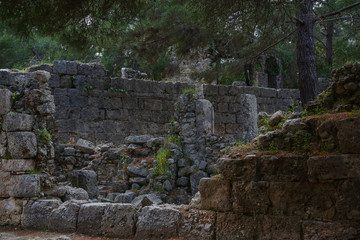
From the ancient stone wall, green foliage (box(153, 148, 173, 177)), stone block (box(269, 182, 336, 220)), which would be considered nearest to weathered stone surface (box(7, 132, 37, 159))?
green foliage (box(153, 148, 173, 177))

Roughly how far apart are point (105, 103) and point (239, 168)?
9692 millimetres

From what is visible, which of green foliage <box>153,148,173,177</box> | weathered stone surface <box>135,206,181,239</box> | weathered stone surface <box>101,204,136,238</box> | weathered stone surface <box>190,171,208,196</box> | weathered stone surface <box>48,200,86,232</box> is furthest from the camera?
weathered stone surface <box>190,171,208,196</box>

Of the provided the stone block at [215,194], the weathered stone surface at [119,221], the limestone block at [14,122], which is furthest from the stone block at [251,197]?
the limestone block at [14,122]

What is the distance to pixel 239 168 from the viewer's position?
5.05 metres

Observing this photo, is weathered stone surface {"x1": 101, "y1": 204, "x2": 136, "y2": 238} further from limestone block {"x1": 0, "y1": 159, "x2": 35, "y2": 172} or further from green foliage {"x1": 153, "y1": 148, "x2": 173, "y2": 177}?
green foliage {"x1": 153, "y1": 148, "x2": 173, "y2": 177}

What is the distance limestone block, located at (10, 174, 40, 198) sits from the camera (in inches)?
283

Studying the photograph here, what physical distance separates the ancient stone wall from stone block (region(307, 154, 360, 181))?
33.0ft

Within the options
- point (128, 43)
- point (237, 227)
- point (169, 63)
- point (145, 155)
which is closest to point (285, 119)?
point (237, 227)

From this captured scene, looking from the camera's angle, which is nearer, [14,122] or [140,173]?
[14,122]

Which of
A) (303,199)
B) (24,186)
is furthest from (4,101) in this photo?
(303,199)

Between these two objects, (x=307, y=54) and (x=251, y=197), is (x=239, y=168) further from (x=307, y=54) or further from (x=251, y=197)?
(x=307, y=54)

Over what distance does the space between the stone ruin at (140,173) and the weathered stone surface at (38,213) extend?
0.06ft

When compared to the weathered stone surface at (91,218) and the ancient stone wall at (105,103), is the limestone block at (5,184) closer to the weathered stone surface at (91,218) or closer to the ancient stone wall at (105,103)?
the weathered stone surface at (91,218)

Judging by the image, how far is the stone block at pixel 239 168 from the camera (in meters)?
4.95
